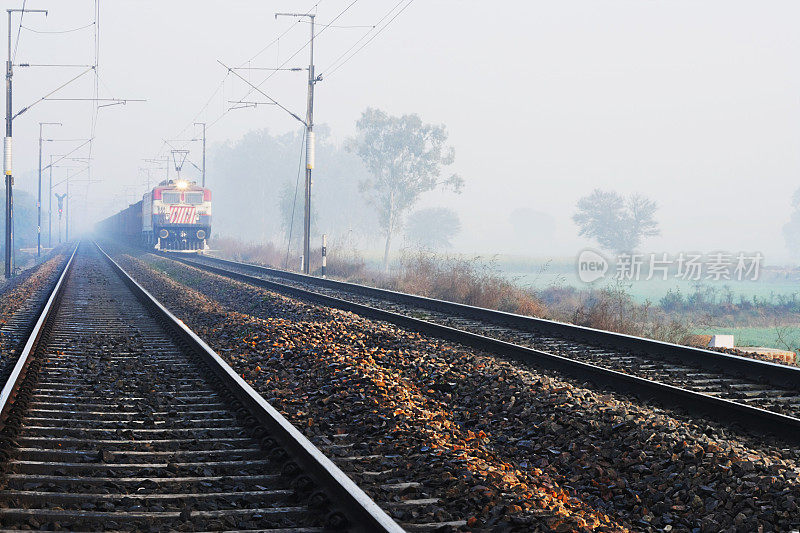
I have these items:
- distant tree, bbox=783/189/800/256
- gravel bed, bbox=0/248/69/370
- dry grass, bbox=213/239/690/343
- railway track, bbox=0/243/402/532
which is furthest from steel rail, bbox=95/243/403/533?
distant tree, bbox=783/189/800/256

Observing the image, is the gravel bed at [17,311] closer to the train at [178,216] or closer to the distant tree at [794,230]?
the train at [178,216]

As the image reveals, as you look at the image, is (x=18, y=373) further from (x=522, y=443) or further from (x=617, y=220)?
(x=617, y=220)

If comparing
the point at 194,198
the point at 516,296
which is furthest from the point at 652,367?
the point at 194,198

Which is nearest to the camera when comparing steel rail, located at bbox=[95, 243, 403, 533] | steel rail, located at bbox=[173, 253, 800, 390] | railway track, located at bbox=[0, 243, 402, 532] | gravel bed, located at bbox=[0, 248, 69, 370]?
steel rail, located at bbox=[95, 243, 403, 533]

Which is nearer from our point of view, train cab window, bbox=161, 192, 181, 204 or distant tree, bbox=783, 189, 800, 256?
train cab window, bbox=161, 192, 181, 204

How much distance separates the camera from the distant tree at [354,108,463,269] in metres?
71.5

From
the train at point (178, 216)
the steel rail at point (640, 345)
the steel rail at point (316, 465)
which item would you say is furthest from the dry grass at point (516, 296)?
the train at point (178, 216)

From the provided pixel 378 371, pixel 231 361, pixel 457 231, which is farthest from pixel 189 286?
pixel 457 231

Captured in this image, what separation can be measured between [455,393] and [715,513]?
348 centimetres

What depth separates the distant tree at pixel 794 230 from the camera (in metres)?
115

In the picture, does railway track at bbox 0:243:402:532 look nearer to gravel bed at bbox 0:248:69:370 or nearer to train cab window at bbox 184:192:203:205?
gravel bed at bbox 0:248:69:370

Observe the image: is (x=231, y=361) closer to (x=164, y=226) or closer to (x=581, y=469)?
(x=581, y=469)

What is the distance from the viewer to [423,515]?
4.16 metres
